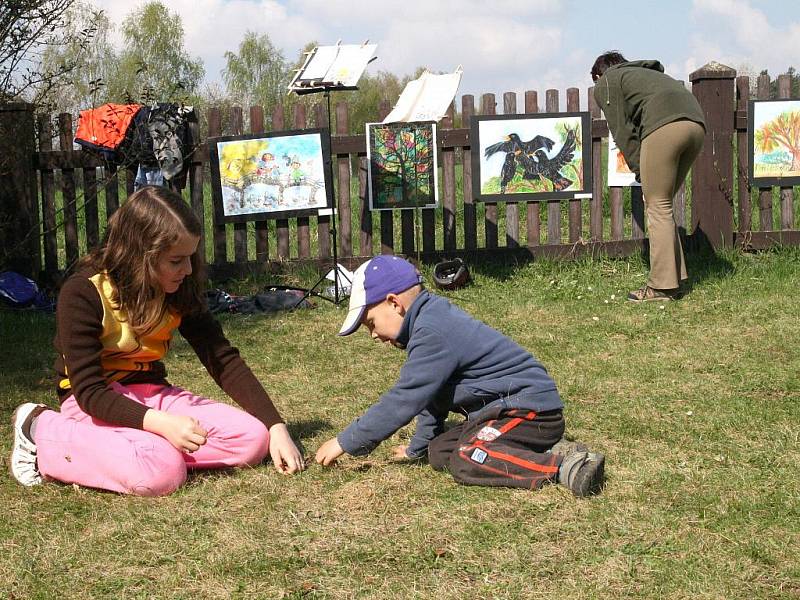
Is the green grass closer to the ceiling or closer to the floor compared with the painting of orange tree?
closer to the floor

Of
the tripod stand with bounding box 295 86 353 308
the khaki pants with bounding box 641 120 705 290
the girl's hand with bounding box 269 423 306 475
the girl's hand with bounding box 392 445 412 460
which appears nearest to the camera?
the girl's hand with bounding box 269 423 306 475

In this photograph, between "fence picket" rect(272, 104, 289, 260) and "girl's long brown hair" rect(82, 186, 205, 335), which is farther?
"fence picket" rect(272, 104, 289, 260)

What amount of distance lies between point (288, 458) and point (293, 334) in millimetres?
3315

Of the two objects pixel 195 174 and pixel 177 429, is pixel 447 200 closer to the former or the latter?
pixel 195 174

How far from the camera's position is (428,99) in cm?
869

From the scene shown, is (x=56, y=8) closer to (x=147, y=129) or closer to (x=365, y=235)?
(x=147, y=129)

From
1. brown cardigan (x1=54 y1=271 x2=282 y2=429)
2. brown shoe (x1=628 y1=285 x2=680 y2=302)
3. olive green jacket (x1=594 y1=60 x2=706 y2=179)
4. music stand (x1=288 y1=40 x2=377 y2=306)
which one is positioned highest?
music stand (x1=288 y1=40 x2=377 y2=306)

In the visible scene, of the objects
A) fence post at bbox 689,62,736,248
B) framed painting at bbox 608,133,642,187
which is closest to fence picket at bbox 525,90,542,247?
framed painting at bbox 608,133,642,187

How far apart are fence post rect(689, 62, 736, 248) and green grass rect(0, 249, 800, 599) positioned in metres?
3.25

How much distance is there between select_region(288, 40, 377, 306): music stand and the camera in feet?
26.5

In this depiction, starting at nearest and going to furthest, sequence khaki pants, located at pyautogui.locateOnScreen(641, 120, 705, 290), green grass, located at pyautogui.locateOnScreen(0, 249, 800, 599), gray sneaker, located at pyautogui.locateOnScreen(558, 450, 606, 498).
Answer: green grass, located at pyautogui.locateOnScreen(0, 249, 800, 599), gray sneaker, located at pyautogui.locateOnScreen(558, 450, 606, 498), khaki pants, located at pyautogui.locateOnScreen(641, 120, 705, 290)

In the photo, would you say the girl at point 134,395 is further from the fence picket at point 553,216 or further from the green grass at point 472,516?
the fence picket at point 553,216

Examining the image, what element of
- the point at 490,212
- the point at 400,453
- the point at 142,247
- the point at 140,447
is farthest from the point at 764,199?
the point at 140,447

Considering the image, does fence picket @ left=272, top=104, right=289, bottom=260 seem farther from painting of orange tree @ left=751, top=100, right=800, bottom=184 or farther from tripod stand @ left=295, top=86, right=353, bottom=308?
painting of orange tree @ left=751, top=100, right=800, bottom=184
